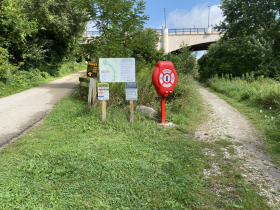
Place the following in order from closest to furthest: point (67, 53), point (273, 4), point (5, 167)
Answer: point (5, 167)
point (273, 4)
point (67, 53)

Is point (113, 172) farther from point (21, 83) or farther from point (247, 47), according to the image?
point (247, 47)

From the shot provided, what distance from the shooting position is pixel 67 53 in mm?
24047

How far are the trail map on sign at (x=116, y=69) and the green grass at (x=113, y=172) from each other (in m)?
1.38

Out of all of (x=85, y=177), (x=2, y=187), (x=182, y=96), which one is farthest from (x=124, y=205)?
(x=182, y=96)

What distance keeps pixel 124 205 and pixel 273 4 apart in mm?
23879

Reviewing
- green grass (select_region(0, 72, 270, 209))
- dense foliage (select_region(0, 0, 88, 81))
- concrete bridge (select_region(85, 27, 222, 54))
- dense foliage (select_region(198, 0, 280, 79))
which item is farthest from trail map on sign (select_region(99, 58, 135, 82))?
concrete bridge (select_region(85, 27, 222, 54))

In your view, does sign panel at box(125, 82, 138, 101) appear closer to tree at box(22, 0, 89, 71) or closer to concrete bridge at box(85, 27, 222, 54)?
tree at box(22, 0, 89, 71)

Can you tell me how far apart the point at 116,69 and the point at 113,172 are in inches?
132

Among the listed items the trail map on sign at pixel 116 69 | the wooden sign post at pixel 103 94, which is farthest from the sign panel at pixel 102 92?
the trail map on sign at pixel 116 69

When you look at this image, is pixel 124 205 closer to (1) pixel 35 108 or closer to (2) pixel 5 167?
(2) pixel 5 167

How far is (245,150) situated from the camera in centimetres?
455

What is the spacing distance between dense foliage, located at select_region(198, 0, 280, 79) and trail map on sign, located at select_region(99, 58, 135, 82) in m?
16.7

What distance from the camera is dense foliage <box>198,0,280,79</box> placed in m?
19.1

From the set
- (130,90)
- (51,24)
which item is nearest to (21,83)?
(51,24)
